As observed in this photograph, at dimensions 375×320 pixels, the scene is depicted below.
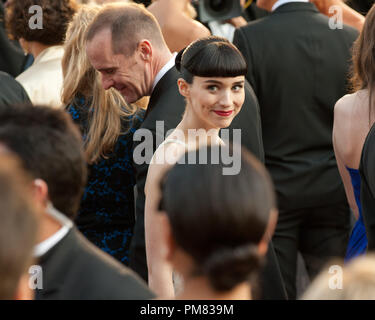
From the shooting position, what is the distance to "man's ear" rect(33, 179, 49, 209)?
65.0 inches

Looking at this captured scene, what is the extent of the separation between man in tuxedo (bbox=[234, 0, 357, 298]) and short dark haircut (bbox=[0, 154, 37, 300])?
7.93 feet

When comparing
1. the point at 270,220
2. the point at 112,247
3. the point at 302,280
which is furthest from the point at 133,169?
the point at 302,280

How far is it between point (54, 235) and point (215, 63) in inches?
42.3

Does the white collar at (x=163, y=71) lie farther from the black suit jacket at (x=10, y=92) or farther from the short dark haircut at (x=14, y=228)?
the short dark haircut at (x=14, y=228)

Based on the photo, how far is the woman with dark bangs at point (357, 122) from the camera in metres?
2.90

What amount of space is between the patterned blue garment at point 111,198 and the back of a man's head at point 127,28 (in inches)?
11.3

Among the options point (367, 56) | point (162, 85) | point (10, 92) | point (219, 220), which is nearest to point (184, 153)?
point (219, 220)

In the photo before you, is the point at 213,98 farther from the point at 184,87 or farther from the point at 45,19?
the point at 45,19

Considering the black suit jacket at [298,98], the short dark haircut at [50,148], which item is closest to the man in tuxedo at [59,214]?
the short dark haircut at [50,148]

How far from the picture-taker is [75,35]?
3.23 meters

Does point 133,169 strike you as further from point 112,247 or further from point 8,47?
point 8,47

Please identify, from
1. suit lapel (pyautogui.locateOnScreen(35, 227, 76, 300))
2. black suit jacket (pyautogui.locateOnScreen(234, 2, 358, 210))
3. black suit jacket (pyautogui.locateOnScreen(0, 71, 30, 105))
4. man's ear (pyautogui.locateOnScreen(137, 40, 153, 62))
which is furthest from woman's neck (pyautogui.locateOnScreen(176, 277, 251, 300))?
black suit jacket (pyautogui.locateOnScreen(234, 2, 358, 210))

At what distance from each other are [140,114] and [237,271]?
5.42 ft

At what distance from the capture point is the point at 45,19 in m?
3.88
